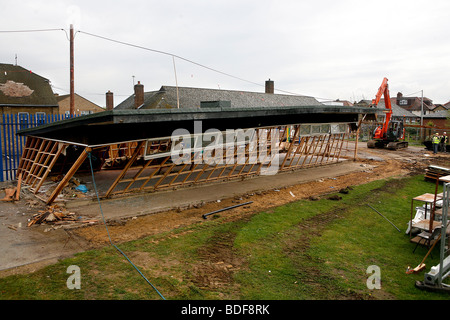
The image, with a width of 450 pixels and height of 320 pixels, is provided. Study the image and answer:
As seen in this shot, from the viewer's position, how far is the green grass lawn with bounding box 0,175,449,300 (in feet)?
18.7

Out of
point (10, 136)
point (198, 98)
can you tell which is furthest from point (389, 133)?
point (10, 136)

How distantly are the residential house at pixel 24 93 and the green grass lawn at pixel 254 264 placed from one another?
29008 mm

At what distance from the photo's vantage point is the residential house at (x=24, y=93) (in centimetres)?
3056

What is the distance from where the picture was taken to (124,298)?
17.7 ft

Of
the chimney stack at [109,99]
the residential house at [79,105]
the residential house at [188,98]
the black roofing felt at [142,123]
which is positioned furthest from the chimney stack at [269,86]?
the black roofing felt at [142,123]

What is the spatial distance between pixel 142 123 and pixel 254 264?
6350 millimetres

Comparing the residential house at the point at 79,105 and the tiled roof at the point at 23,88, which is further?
the residential house at the point at 79,105

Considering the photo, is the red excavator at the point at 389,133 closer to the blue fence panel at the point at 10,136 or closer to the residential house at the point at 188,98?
the residential house at the point at 188,98

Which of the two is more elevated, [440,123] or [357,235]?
[440,123]

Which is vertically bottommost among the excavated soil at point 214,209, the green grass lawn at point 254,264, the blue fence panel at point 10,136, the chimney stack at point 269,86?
the green grass lawn at point 254,264

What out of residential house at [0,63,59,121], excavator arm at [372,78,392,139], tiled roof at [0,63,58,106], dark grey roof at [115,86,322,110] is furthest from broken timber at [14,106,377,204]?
tiled roof at [0,63,58,106]
